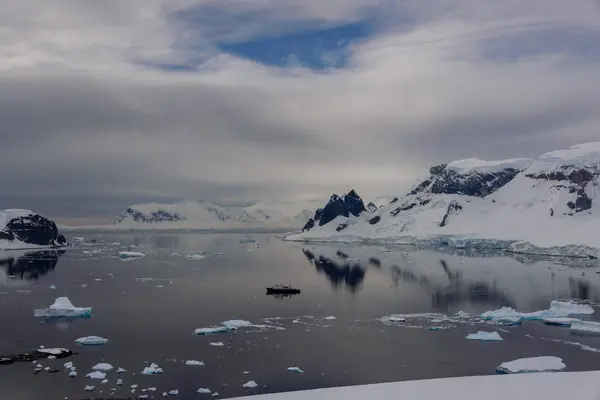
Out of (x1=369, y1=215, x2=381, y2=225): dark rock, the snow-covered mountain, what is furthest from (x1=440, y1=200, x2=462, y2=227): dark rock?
(x1=369, y1=215, x2=381, y2=225): dark rock

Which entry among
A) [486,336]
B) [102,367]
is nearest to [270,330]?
[102,367]

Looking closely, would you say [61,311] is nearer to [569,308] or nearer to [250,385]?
[250,385]

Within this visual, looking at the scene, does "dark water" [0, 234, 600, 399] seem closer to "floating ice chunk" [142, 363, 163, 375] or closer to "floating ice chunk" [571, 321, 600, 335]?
"floating ice chunk" [142, 363, 163, 375]

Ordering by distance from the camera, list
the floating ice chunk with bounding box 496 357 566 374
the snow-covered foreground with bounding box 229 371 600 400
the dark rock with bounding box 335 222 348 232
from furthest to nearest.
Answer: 1. the dark rock with bounding box 335 222 348 232
2. the floating ice chunk with bounding box 496 357 566 374
3. the snow-covered foreground with bounding box 229 371 600 400

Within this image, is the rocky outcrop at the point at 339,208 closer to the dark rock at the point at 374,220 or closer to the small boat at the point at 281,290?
the dark rock at the point at 374,220

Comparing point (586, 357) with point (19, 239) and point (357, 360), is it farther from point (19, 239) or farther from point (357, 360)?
point (19, 239)

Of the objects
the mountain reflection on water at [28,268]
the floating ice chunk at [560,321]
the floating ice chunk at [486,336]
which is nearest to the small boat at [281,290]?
the floating ice chunk at [486,336]
